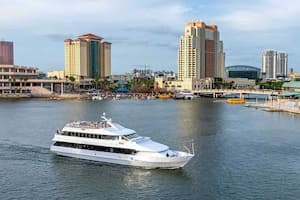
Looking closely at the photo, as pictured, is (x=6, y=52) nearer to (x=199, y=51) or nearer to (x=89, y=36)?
(x=89, y=36)

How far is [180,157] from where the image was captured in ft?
86.4

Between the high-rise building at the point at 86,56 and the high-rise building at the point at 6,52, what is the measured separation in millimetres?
23362

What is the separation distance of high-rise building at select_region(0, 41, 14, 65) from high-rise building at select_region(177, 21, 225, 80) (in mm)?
72099

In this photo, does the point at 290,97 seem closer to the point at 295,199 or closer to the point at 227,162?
the point at 227,162

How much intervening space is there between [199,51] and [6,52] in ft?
270

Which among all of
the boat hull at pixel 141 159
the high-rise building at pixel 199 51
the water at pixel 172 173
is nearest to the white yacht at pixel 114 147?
the boat hull at pixel 141 159

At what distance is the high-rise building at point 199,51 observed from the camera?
163375 mm

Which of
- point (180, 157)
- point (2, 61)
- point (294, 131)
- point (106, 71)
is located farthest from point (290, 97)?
point (2, 61)

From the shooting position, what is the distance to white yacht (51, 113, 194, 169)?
86.9 ft

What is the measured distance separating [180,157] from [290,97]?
7739 cm

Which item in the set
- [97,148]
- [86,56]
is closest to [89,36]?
[86,56]

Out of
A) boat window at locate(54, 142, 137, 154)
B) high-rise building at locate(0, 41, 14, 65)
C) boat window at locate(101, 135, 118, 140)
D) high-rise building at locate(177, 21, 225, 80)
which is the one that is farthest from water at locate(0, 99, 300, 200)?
high-rise building at locate(0, 41, 14, 65)

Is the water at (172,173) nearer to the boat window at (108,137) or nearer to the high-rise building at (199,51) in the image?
the boat window at (108,137)

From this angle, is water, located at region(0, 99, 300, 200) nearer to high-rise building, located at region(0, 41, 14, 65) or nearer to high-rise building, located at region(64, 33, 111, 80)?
high-rise building, located at region(64, 33, 111, 80)
